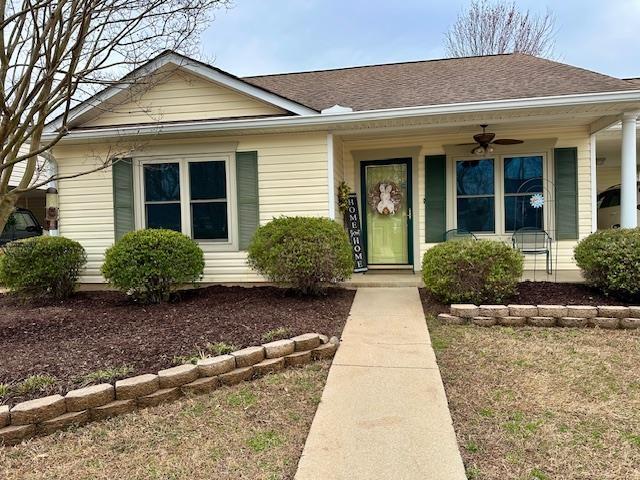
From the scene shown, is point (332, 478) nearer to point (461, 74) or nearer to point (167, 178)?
point (167, 178)

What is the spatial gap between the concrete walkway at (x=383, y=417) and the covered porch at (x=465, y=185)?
9.67 feet

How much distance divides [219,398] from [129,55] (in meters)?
4.63

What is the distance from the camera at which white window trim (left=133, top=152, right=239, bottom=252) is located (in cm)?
724

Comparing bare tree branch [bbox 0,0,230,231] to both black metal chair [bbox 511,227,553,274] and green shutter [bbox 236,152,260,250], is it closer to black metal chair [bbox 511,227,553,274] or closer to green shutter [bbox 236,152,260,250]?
green shutter [bbox 236,152,260,250]

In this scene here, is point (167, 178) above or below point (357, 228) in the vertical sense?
above

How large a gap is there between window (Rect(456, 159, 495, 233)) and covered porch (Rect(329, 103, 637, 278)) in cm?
2

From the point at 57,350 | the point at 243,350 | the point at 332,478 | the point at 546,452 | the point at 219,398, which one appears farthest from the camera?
the point at 57,350

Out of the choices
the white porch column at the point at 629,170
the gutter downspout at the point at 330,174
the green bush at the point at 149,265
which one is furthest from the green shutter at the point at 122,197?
the white porch column at the point at 629,170

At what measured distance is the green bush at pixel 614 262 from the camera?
16.9 ft

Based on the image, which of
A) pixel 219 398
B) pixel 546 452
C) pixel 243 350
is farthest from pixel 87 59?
pixel 546 452

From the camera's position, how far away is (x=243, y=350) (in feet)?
12.5

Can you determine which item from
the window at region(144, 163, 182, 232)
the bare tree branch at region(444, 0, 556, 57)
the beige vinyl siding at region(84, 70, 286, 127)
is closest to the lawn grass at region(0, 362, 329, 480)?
the window at region(144, 163, 182, 232)

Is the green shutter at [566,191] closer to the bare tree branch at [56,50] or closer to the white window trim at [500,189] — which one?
the white window trim at [500,189]

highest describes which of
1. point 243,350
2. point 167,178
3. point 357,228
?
point 167,178
